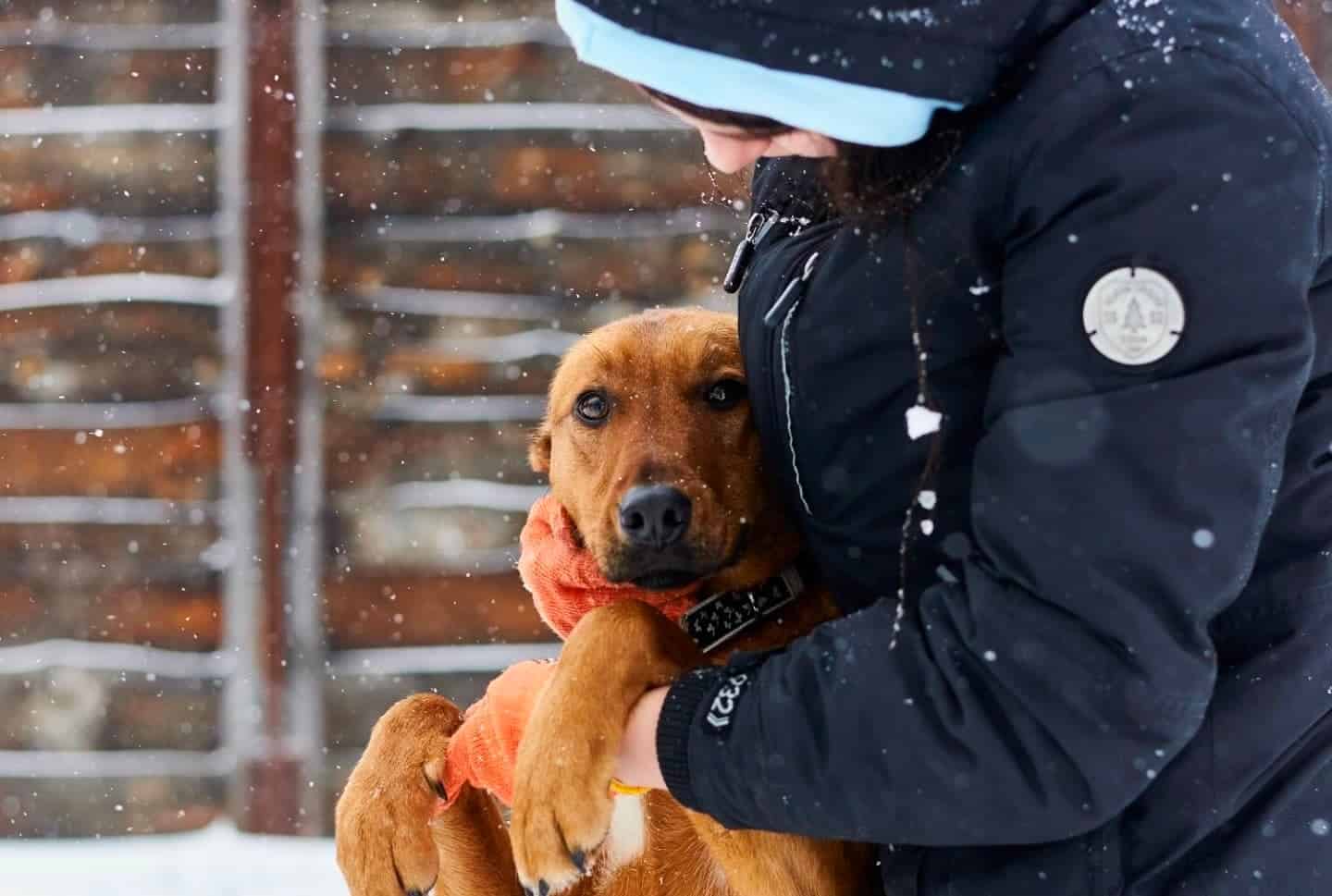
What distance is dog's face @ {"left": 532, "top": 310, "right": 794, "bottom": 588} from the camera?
2205mm

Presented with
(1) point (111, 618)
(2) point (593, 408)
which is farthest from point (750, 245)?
(1) point (111, 618)

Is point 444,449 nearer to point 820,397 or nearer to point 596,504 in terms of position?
point 596,504

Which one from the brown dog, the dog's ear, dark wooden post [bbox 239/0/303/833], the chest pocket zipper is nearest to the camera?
the chest pocket zipper

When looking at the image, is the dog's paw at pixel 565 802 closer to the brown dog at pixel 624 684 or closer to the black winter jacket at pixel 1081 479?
the brown dog at pixel 624 684

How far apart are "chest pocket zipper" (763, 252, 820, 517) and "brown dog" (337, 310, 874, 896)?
1.22 ft

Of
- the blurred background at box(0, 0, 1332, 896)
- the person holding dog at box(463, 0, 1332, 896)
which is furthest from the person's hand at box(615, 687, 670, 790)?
the blurred background at box(0, 0, 1332, 896)

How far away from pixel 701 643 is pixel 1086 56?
1.16 m

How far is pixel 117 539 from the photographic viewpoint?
203 inches

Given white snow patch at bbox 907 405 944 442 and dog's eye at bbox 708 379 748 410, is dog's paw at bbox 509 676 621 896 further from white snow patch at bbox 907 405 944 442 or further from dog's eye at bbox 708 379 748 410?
dog's eye at bbox 708 379 748 410

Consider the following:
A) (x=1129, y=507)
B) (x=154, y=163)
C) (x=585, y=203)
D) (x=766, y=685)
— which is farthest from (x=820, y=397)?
(x=154, y=163)

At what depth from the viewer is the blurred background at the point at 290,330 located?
5.03 metres

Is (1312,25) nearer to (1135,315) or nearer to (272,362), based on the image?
(272,362)

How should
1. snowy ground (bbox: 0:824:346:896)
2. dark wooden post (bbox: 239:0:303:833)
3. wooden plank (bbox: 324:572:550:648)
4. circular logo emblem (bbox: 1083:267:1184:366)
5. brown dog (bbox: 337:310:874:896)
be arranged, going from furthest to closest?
wooden plank (bbox: 324:572:550:648) → dark wooden post (bbox: 239:0:303:833) → snowy ground (bbox: 0:824:346:896) → brown dog (bbox: 337:310:874:896) → circular logo emblem (bbox: 1083:267:1184:366)

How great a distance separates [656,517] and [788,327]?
631 millimetres
